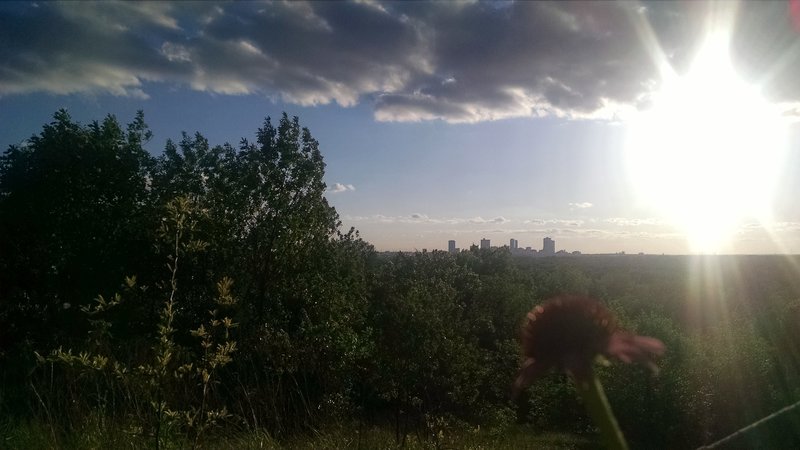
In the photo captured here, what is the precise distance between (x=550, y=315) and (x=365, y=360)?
2647 centimetres

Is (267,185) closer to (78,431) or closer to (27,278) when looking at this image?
(27,278)

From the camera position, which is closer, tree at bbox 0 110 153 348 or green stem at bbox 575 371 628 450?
green stem at bbox 575 371 628 450

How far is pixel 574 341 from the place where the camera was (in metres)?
0.99

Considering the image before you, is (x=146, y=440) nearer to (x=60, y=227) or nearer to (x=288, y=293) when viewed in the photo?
(x=288, y=293)

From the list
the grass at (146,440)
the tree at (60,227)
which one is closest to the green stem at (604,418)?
the grass at (146,440)

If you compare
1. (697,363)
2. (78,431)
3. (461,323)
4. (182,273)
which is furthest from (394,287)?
(78,431)

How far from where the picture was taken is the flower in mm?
883

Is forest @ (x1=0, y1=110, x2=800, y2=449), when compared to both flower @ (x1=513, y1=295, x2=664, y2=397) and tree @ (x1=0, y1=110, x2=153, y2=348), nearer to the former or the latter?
tree @ (x1=0, y1=110, x2=153, y2=348)

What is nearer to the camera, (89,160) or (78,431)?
(78,431)

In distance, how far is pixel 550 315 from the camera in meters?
1.13

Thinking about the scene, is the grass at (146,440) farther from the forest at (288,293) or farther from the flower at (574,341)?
the forest at (288,293)

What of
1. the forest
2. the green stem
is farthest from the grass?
the forest

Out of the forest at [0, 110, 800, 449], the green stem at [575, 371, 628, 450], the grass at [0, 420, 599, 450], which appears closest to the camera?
the green stem at [575, 371, 628, 450]

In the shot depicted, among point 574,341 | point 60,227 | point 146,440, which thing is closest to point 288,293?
point 60,227
